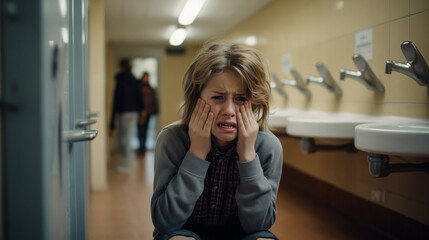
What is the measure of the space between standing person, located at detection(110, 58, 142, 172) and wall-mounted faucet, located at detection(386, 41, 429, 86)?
9.83 feet

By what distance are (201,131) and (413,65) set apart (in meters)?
1.11

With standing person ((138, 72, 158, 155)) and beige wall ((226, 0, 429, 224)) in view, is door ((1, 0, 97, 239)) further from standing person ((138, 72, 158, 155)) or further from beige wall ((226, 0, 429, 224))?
standing person ((138, 72, 158, 155))

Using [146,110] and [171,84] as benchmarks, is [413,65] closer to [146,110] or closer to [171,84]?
[146,110]

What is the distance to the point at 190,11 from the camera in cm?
377

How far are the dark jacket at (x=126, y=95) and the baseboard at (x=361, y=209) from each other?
193 centimetres

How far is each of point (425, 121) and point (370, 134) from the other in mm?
573

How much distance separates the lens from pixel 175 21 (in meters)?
4.50

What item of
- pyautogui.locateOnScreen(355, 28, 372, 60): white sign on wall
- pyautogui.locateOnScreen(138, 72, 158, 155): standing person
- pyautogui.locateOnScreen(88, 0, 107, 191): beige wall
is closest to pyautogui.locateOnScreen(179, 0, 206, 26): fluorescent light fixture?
pyautogui.locateOnScreen(88, 0, 107, 191): beige wall

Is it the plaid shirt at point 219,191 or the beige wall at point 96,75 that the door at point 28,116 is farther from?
the beige wall at point 96,75

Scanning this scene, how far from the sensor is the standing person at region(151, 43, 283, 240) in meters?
0.99

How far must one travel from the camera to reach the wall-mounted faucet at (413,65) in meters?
1.51

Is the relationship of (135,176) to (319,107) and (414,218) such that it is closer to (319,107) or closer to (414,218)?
(319,107)

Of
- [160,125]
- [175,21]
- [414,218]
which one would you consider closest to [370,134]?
[414,218]

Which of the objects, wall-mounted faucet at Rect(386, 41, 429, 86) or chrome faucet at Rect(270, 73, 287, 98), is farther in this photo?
chrome faucet at Rect(270, 73, 287, 98)
